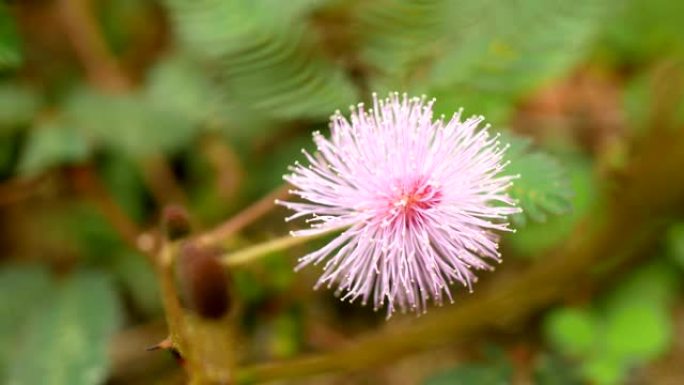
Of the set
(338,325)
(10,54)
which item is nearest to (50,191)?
(10,54)

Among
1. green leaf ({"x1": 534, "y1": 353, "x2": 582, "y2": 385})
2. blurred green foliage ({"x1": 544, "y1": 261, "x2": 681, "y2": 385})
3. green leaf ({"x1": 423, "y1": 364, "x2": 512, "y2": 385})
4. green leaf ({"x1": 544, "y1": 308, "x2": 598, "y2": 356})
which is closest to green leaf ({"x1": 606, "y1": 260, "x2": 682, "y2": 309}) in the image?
blurred green foliage ({"x1": 544, "y1": 261, "x2": 681, "y2": 385})

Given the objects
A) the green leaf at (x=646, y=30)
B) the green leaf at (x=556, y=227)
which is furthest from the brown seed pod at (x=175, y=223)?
the green leaf at (x=646, y=30)

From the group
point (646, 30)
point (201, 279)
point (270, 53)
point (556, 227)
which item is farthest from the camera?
point (646, 30)

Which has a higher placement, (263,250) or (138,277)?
(138,277)

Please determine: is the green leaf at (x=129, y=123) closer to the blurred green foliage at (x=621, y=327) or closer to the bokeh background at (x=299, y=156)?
the bokeh background at (x=299, y=156)

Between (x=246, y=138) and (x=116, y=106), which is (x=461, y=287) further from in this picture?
(x=116, y=106)

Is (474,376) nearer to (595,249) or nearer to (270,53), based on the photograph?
(595,249)

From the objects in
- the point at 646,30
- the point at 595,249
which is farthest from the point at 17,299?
the point at 646,30
